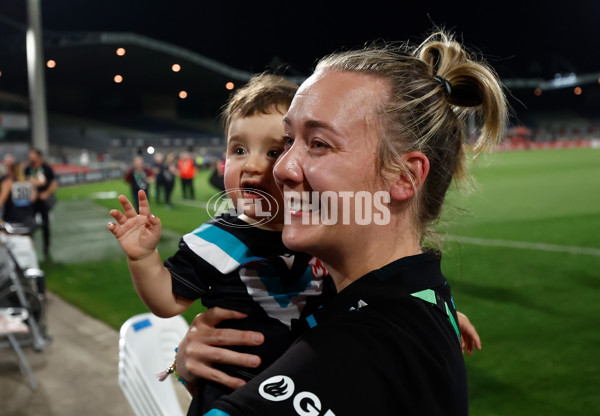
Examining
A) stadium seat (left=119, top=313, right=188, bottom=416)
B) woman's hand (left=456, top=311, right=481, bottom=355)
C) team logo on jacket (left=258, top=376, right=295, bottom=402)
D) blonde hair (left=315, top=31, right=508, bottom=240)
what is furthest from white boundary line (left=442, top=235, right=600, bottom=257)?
team logo on jacket (left=258, top=376, right=295, bottom=402)

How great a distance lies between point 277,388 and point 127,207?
2.26 ft

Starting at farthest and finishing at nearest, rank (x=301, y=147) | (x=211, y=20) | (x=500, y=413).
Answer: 1. (x=211, y=20)
2. (x=500, y=413)
3. (x=301, y=147)

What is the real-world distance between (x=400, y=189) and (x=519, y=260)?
7.17 m

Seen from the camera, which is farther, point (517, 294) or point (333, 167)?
point (517, 294)

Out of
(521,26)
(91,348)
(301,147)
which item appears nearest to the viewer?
(301,147)

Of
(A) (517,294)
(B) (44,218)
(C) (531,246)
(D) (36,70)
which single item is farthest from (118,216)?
(D) (36,70)

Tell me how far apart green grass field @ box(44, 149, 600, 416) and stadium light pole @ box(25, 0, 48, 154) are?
3.93 metres

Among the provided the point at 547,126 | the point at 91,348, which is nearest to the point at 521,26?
the point at 547,126

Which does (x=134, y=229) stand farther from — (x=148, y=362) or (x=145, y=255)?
(x=148, y=362)

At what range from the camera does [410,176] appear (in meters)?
0.96

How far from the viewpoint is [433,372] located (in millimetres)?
784

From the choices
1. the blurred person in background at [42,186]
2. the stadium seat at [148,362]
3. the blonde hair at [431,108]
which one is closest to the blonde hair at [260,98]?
the blonde hair at [431,108]

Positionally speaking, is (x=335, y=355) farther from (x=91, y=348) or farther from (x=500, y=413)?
(x=91, y=348)

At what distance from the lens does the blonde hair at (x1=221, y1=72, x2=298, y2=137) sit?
4.85 ft
